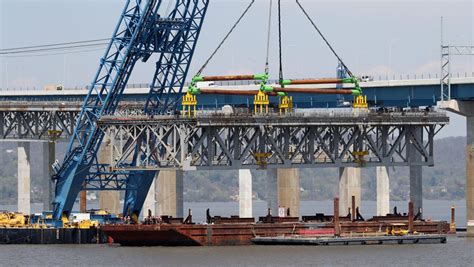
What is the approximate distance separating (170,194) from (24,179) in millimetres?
17415

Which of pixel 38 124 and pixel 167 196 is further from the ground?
pixel 38 124

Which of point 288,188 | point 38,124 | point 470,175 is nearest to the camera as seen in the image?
point 470,175

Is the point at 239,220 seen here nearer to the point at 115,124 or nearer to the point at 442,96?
the point at 115,124

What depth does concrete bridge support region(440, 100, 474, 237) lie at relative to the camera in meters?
152

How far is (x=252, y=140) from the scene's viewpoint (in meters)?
140

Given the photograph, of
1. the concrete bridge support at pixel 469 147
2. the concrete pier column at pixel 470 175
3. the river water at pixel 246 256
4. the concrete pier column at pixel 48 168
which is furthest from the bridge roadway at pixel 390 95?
the river water at pixel 246 256

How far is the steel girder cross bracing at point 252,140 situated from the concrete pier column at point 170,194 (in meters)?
45.3

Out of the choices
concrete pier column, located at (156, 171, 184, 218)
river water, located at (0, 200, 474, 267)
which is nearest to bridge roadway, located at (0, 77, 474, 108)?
concrete pier column, located at (156, 171, 184, 218)

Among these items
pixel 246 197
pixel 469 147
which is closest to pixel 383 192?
pixel 246 197

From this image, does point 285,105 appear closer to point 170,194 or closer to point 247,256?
point 247,256

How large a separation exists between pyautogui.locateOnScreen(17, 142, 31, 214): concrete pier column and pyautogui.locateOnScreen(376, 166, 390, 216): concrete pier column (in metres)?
40.8

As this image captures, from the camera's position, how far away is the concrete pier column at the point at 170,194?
192 meters

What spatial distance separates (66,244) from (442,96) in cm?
4071

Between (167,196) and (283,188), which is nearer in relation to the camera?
(283,188)
